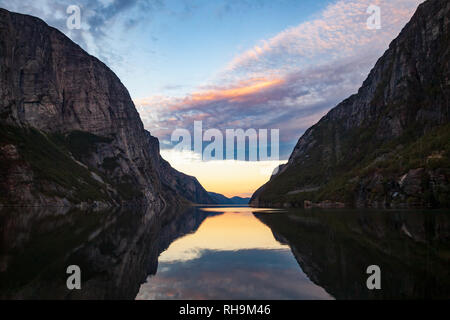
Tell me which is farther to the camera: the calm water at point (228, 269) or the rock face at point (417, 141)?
the rock face at point (417, 141)

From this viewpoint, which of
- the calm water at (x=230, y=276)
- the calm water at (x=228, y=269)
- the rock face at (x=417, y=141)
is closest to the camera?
the calm water at (x=228, y=269)

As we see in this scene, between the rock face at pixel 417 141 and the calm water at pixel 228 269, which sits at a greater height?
the rock face at pixel 417 141

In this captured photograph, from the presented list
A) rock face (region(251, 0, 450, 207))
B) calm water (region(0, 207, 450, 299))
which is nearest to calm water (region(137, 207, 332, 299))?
calm water (region(0, 207, 450, 299))

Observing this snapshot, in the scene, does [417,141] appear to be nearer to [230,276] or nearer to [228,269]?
[228,269]

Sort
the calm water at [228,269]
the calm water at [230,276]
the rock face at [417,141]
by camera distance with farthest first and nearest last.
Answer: the rock face at [417,141], the calm water at [230,276], the calm water at [228,269]

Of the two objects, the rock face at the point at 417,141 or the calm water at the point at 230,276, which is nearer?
the calm water at the point at 230,276

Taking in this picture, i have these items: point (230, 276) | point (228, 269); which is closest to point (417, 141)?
point (228, 269)

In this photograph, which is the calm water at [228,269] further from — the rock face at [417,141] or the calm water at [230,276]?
the rock face at [417,141]

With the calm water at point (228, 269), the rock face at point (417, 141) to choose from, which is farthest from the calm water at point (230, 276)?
the rock face at point (417, 141)

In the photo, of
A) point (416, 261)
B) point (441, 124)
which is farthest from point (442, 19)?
point (416, 261)

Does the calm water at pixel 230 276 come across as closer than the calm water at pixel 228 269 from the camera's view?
No

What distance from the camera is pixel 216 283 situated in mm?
14086
